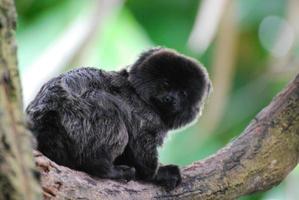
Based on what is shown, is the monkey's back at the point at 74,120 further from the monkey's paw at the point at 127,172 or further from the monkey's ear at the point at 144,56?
the monkey's ear at the point at 144,56

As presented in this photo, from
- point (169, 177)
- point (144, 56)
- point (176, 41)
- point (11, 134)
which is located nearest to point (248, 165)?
point (169, 177)

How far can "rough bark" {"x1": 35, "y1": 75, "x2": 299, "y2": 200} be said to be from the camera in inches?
138

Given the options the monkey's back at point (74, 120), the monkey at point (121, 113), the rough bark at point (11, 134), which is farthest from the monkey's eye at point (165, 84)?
the rough bark at point (11, 134)

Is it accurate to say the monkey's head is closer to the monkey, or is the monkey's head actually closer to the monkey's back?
the monkey

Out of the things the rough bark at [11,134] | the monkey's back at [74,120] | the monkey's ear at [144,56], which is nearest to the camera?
the rough bark at [11,134]

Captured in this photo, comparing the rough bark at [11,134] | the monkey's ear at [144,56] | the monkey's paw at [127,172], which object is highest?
the monkey's ear at [144,56]

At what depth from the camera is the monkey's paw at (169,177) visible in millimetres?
3535

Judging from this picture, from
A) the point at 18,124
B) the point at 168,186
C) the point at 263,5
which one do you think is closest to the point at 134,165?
the point at 168,186

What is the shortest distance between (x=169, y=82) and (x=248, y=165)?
2.31 ft

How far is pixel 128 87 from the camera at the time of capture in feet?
13.0

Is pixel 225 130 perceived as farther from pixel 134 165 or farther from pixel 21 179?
pixel 21 179

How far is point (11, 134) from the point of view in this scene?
149 centimetres

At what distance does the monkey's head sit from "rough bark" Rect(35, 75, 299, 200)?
0.40m

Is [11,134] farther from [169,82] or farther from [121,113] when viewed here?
[169,82]
